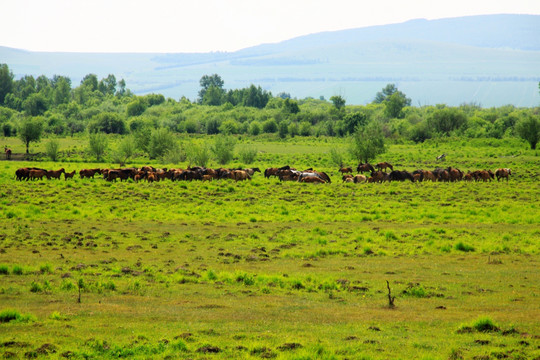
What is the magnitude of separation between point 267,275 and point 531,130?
68.1 m

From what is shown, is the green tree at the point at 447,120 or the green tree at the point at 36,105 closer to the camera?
the green tree at the point at 447,120

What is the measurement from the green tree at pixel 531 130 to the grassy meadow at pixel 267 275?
143ft

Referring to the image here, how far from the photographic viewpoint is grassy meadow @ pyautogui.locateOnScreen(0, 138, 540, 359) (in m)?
10.6

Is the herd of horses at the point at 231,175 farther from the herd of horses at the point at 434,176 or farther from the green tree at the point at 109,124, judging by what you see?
the green tree at the point at 109,124

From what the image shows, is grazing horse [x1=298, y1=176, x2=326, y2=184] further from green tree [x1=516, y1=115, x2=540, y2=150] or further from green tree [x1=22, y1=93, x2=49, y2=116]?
green tree [x1=22, y1=93, x2=49, y2=116]

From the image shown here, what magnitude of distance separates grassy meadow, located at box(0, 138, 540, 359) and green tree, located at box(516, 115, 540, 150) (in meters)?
43.6

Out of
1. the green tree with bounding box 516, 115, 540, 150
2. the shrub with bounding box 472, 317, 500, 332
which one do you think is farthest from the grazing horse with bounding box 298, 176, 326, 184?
the green tree with bounding box 516, 115, 540, 150

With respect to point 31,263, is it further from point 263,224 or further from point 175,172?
point 175,172

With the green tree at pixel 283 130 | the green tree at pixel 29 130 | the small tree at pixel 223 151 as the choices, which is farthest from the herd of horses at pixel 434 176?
the green tree at pixel 283 130

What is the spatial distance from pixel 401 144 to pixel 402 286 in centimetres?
8148

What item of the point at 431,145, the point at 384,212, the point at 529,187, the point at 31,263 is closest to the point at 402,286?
the point at 31,263

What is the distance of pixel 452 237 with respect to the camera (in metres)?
23.3

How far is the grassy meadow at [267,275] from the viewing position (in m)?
10.6

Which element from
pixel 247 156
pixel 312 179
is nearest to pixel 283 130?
pixel 247 156
